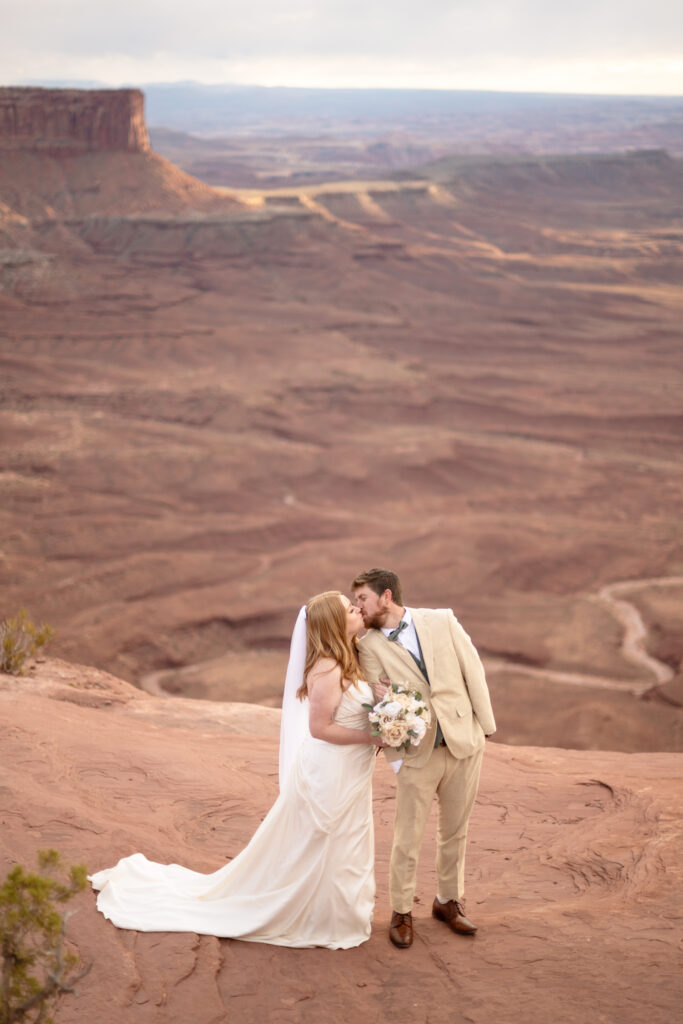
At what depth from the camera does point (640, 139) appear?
172 metres

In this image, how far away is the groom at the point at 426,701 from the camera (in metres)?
4.52

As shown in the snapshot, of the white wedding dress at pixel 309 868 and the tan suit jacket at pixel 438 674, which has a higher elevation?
the tan suit jacket at pixel 438 674

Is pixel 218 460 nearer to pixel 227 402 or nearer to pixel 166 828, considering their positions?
pixel 227 402

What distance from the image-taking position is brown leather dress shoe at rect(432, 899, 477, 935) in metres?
4.67

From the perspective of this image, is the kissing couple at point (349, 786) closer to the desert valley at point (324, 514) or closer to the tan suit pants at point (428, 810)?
the tan suit pants at point (428, 810)

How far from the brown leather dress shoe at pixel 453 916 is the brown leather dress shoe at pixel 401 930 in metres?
0.22

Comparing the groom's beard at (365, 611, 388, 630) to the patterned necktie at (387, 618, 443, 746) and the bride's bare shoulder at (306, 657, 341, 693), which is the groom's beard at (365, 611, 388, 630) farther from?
the bride's bare shoulder at (306, 657, 341, 693)

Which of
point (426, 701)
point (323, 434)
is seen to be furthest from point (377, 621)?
point (323, 434)

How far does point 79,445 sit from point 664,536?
16.3 m

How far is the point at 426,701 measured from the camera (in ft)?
15.0

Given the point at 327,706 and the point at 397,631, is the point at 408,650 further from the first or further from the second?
the point at 327,706

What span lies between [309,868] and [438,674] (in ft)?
3.67

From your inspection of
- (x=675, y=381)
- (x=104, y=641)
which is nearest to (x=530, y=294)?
(x=675, y=381)

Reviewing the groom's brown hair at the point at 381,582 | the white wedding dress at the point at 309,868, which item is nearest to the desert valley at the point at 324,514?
the white wedding dress at the point at 309,868
